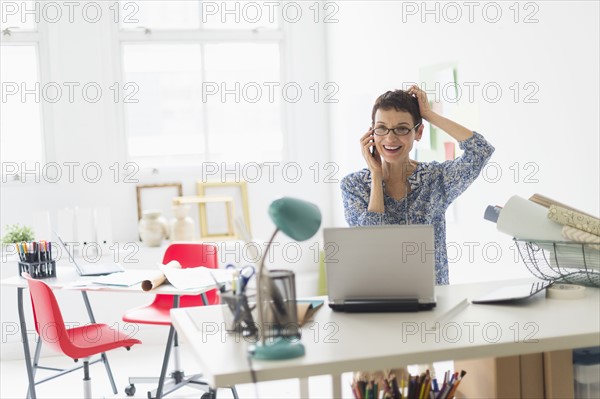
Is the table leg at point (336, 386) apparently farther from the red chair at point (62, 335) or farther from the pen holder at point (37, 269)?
the pen holder at point (37, 269)

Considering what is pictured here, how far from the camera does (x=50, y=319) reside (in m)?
3.76

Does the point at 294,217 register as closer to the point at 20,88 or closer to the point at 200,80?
the point at 200,80

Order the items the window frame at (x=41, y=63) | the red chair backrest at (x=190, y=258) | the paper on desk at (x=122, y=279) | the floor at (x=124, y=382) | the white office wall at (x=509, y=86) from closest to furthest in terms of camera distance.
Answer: the white office wall at (x=509, y=86) < the paper on desk at (x=122, y=279) < the red chair backrest at (x=190, y=258) < the floor at (x=124, y=382) < the window frame at (x=41, y=63)

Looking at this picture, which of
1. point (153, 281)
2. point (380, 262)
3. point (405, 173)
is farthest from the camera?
point (153, 281)

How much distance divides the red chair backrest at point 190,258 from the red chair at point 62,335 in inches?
20.4

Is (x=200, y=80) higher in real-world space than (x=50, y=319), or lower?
higher

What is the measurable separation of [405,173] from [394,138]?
0.17 meters

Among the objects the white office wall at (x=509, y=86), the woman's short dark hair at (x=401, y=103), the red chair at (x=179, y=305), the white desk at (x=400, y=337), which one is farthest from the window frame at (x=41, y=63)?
the white desk at (x=400, y=337)

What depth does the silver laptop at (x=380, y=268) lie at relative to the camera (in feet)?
7.01

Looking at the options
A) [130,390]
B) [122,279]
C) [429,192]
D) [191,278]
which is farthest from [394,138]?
[130,390]

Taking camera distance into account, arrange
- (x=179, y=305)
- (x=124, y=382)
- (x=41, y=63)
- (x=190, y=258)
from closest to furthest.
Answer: (x=179, y=305) → (x=190, y=258) → (x=124, y=382) → (x=41, y=63)

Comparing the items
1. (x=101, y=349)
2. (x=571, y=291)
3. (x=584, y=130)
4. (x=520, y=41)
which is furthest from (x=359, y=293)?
(x=101, y=349)

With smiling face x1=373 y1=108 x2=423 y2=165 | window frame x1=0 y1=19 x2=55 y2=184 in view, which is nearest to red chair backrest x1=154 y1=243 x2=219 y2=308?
window frame x1=0 y1=19 x2=55 y2=184

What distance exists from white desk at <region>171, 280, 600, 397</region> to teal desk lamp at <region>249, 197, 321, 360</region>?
0.03m
